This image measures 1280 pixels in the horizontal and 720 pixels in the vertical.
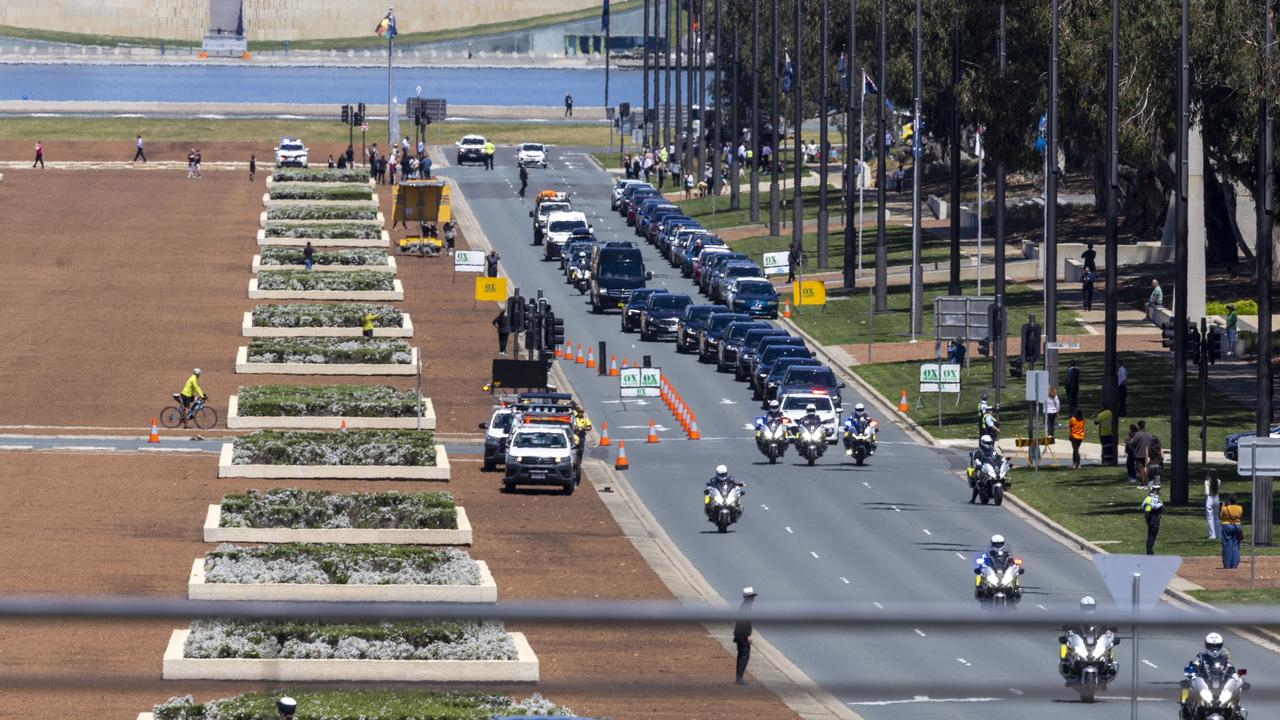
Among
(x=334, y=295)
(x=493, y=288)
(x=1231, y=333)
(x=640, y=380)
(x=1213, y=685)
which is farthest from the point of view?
(x=334, y=295)

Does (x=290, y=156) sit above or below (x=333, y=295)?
above

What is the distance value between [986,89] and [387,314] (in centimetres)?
1968

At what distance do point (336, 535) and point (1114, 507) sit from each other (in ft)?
51.5

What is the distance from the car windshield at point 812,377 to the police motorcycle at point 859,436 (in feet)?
19.2

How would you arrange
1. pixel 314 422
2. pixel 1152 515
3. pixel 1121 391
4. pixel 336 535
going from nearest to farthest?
pixel 1152 515 < pixel 336 535 < pixel 1121 391 < pixel 314 422

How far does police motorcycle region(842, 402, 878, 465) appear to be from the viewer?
51.7 meters

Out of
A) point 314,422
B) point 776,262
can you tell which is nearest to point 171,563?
point 314,422

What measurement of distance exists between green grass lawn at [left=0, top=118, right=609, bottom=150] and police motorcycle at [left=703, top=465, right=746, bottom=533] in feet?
351

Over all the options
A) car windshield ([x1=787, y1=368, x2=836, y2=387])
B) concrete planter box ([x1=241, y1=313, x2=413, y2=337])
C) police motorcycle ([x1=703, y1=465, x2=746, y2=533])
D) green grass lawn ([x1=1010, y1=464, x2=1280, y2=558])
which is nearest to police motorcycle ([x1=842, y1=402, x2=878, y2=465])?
green grass lawn ([x1=1010, y1=464, x2=1280, y2=558])

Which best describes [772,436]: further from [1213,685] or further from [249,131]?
[249,131]

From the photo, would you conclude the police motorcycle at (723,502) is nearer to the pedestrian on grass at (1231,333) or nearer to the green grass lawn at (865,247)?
the pedestrian on grass at (1231,333)

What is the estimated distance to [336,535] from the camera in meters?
40.1

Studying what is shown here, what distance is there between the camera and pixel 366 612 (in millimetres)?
5375

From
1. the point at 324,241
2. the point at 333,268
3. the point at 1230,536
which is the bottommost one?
the point at 1230,536
